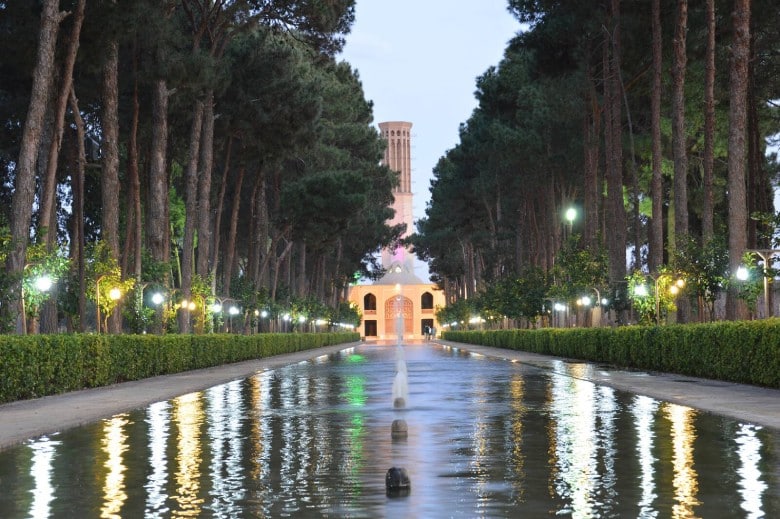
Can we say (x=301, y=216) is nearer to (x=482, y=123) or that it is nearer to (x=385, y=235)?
(x=482, y=123)

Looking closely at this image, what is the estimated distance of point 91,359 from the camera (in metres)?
27.2

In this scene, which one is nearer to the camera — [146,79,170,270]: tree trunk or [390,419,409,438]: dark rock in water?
[390,419,409,438]: dark rock in water

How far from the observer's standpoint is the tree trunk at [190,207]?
46312mm

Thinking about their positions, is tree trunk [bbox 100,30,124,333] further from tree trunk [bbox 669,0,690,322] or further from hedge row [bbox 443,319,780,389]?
tree trunk [bbox 669,0,690,322]

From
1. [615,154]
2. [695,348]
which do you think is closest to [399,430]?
[695,348]

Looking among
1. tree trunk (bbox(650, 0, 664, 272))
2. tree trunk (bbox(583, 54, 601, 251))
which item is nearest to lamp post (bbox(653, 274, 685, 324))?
tree trunk (bbox(650, 0, 664, 272))

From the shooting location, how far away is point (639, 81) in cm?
5147

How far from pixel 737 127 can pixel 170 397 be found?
51.5 feet

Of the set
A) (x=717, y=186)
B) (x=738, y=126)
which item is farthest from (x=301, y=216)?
(x=738, y=126)

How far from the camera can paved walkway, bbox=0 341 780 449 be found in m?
16.5

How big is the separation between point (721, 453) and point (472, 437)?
311 centimetres

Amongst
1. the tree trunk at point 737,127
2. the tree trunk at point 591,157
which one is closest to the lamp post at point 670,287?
the tree trunk at point 737,127

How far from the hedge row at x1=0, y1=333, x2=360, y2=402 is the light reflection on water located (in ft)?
9.31

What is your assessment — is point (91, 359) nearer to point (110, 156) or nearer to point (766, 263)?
point (110, 156)
